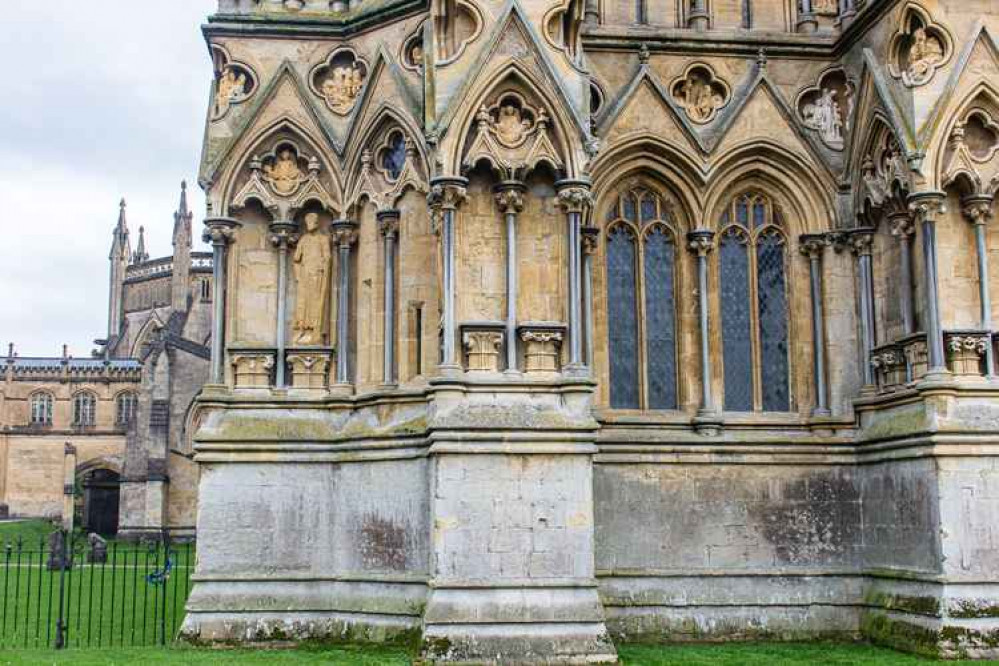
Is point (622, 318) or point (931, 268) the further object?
point (622, 318)

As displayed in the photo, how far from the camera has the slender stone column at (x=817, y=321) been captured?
17234 millimetres

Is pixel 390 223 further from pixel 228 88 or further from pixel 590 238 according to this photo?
pixel 228 88

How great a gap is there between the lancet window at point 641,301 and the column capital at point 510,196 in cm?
293

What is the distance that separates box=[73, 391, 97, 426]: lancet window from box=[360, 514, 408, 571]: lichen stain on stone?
67127 millimetres

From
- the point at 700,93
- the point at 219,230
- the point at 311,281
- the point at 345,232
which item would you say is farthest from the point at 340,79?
the point at 700,93

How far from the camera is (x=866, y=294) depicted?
1709cm

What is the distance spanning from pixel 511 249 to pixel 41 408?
71.3 meters

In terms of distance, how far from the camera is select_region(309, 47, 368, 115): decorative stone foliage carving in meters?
17.3

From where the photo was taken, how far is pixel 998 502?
1467 cm

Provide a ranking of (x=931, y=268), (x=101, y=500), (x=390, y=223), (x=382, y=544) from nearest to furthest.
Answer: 1. (x=931, y=268)
2. (x=382, y=544)
3. (x=390, y=223)
4. (x=101, y=500)

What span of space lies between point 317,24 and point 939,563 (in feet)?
37.5

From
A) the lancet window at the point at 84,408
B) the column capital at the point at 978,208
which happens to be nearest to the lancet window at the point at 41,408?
the lancet window at the point at 84,408

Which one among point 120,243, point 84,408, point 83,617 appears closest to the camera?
point 83,617

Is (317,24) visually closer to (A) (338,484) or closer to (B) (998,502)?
(A) (338,484)
